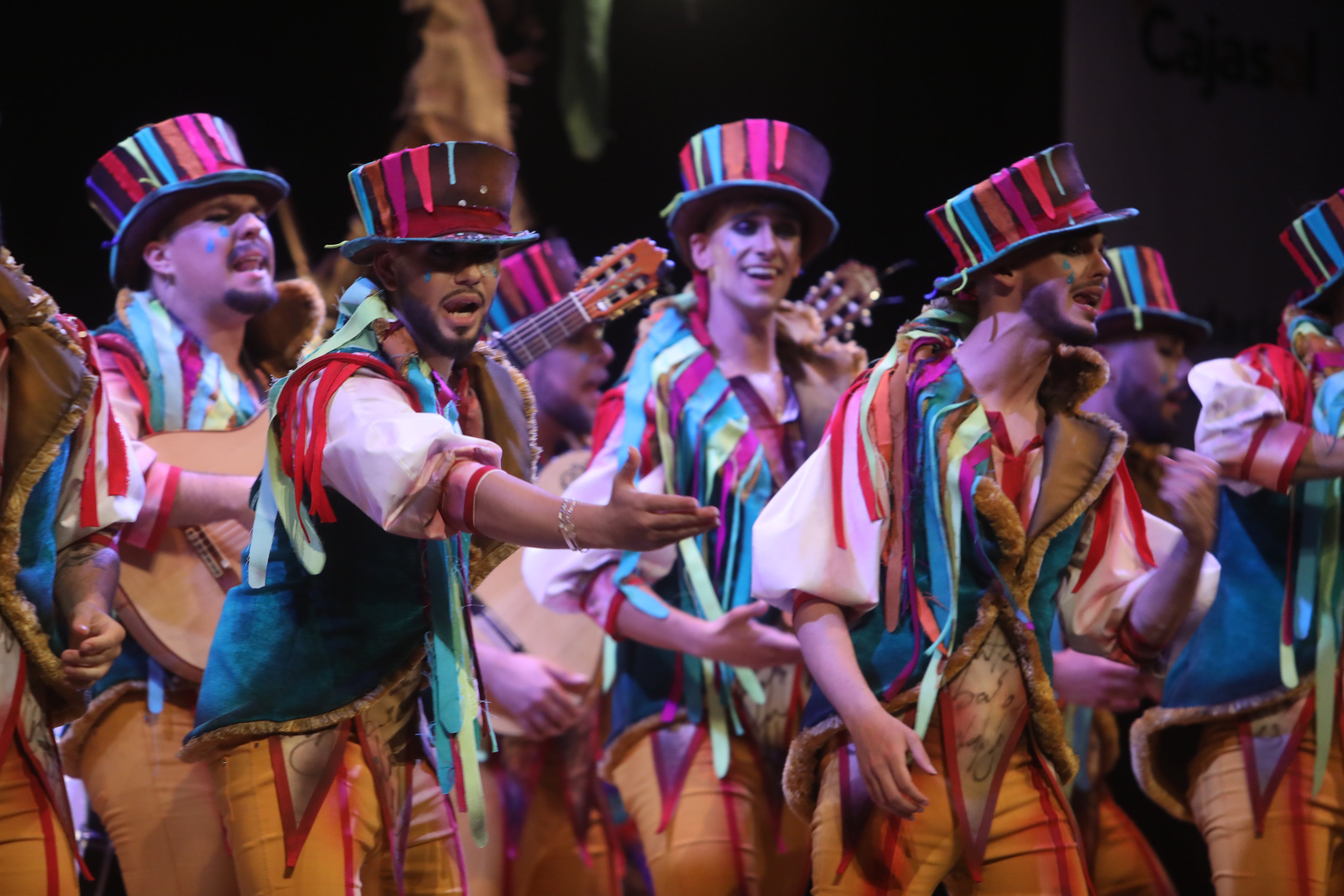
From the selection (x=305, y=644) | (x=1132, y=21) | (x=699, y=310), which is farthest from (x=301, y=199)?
(x=1132, y=21)

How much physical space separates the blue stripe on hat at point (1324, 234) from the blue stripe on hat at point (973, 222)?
1350 mm

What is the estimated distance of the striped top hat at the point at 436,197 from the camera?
262 cm

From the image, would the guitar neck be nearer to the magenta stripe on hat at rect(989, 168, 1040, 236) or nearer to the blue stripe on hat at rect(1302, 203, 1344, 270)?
the magenta stripe on hat at rect(989, 168, 1040, 236)

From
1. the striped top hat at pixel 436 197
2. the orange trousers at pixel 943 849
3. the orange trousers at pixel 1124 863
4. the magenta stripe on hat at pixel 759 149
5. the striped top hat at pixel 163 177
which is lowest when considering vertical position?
the orange trousers at pixel 1124 863

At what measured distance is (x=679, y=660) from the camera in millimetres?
3777

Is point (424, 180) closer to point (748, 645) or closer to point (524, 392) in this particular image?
point (524, 392)

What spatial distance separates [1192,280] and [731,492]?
316cm

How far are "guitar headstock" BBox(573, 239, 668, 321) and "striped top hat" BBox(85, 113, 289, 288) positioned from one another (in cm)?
87

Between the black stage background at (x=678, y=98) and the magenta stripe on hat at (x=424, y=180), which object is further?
the black stage background at (x=678, y=98)

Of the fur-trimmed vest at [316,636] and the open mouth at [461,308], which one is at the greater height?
the open mouth at [461,308]

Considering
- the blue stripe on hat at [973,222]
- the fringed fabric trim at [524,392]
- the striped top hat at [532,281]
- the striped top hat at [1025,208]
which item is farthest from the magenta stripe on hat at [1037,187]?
the striped top hat at [532,281]

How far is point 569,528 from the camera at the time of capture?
2.07 meters

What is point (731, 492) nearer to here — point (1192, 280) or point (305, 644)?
point (305, 644)

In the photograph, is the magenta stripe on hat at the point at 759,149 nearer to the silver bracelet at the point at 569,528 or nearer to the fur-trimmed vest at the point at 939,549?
the fur-trimmed vest at the point at 939,549
